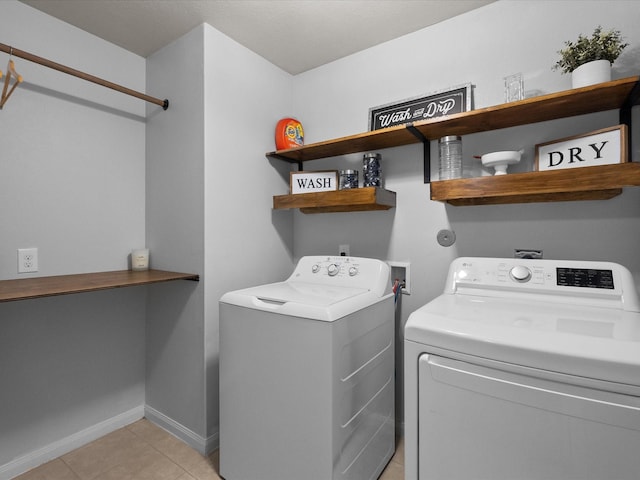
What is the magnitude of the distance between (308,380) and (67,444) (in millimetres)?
1491

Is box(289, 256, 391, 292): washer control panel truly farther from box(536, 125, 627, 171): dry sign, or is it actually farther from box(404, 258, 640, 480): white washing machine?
box(536, 125, 627, 171): dry sign

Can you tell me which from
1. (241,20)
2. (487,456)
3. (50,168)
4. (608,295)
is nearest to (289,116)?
(241,20)

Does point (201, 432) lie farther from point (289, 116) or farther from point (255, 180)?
point (289, 116)

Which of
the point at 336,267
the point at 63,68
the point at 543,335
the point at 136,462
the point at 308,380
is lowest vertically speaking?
the point at 136,462

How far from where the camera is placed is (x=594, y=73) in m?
1.21

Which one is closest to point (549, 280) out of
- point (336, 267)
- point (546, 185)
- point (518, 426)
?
point (546, 185)

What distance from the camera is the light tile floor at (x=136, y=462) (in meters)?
1.55

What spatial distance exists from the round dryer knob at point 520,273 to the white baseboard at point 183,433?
172 centimetres

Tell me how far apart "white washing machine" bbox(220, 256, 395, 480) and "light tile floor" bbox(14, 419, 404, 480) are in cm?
16

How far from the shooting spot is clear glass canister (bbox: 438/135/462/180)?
1547 millimetres

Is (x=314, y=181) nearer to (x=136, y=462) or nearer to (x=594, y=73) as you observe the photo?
(x=594, y=73)

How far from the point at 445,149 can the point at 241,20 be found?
1.28 m

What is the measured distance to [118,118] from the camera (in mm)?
1960

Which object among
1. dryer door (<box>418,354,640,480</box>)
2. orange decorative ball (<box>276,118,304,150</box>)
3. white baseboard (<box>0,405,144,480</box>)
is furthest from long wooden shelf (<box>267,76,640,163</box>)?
white baseboard (<box>0,405,144,480</box>)
